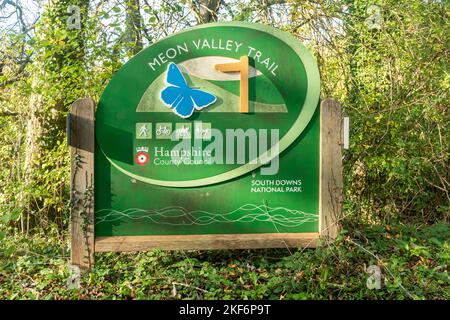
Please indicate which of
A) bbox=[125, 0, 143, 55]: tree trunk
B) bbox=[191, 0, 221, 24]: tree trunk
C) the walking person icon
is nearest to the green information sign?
the walking person icon

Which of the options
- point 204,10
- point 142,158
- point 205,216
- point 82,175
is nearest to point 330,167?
point 205,216

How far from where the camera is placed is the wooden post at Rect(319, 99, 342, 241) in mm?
4203

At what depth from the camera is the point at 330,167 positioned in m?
4.22

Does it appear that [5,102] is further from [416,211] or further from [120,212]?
[416,211]

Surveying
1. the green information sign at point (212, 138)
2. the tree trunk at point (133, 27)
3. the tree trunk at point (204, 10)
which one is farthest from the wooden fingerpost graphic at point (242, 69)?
the tree trunk at point (204, 10)

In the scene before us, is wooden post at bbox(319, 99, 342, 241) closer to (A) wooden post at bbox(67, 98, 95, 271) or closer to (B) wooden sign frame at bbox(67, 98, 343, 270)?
(B) wooden sign frame at bbox(67, 98, 343, 270)

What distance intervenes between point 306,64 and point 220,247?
199 centimetres

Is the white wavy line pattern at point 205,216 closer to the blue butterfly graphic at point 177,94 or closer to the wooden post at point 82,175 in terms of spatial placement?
the wooden post at point 82,175

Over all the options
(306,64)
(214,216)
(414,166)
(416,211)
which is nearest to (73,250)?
(214,216)

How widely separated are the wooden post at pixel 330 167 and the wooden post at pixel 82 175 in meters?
2.21

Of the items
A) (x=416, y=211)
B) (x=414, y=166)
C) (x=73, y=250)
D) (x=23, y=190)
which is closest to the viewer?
(x=73, y=250)

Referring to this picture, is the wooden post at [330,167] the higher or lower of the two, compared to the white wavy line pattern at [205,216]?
higher

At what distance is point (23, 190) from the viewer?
588 cm

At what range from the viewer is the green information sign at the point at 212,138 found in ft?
13.1
